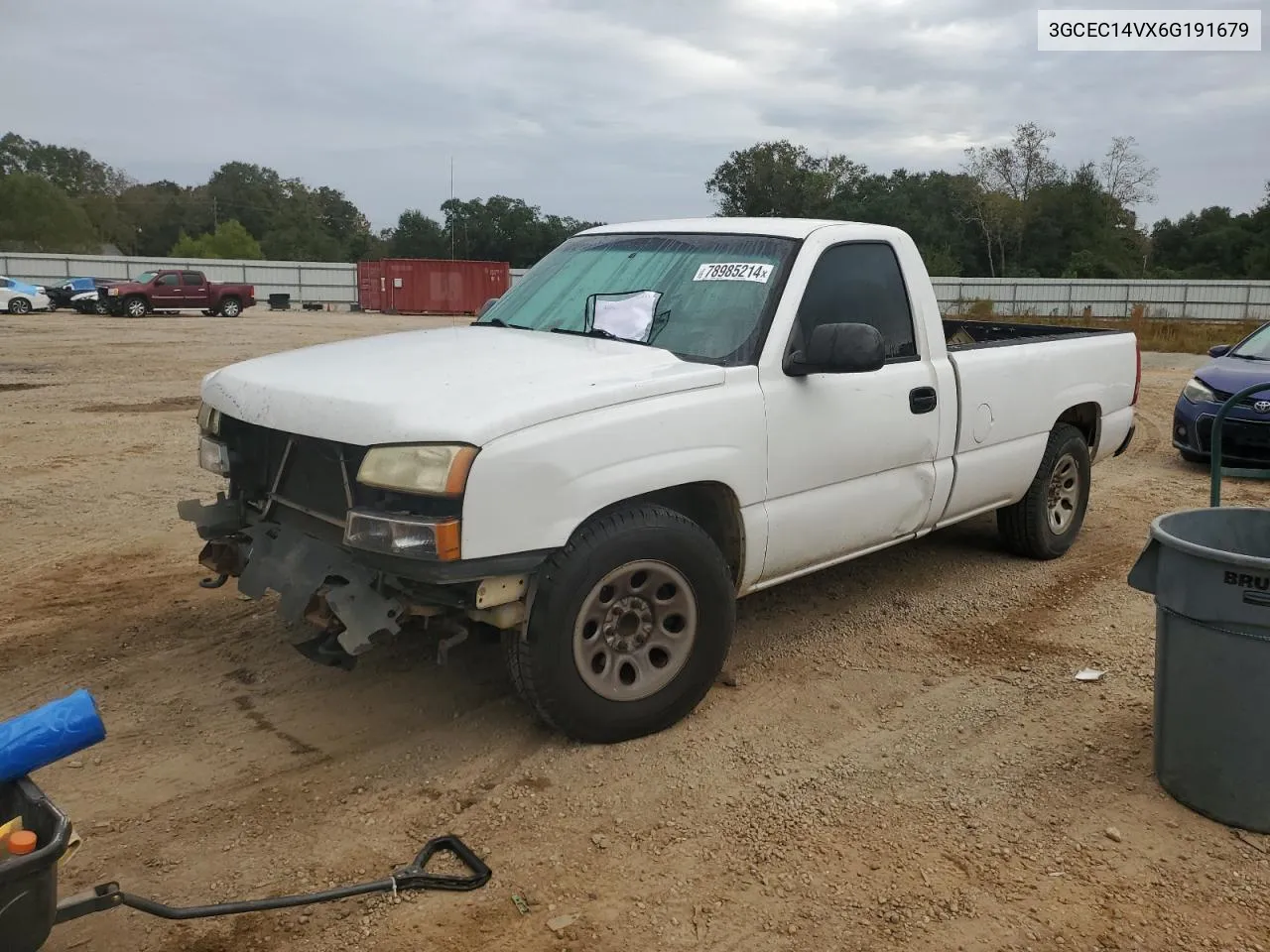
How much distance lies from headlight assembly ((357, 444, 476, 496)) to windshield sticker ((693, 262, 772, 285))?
168 centimetres

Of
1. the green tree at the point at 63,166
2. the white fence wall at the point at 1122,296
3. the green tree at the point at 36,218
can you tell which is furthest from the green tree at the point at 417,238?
the green tree at the point at 63,166

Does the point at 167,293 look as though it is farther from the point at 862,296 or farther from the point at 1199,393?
the point at 862,296

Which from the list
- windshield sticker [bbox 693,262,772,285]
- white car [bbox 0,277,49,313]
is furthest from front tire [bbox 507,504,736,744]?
white car [bbox 0,277,49,313]

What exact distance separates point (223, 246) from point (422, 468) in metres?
77.9

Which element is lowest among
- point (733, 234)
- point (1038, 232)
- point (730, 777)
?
point (730, 777)

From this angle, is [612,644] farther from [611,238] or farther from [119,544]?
[119,544]

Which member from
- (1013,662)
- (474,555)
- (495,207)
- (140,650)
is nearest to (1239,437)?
(1013,662)

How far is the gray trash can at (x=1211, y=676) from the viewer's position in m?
3.07

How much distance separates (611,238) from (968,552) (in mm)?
3099

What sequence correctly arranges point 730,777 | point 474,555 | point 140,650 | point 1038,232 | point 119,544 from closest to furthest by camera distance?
1. point 474,555
2. point 730,777
3. point 140,650
4. point 119,544
5. point 1038,232

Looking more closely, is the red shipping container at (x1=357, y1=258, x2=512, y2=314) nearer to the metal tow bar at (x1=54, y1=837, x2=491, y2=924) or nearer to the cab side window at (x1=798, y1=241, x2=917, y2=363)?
the cab side window at (x1=798, y1=241, x2=917, y2=363)

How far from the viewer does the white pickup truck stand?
10.8 feet

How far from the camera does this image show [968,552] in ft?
21.1

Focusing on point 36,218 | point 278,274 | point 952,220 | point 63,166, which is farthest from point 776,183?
point 63,166
